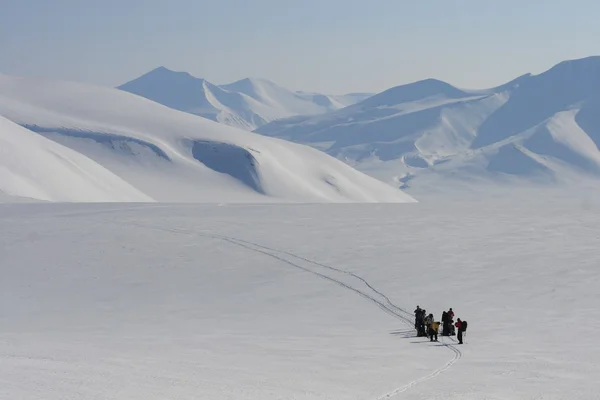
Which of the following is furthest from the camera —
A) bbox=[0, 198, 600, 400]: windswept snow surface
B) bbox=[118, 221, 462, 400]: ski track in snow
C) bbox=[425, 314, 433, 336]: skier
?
bbox=[425, 314, 433, 336]: skier

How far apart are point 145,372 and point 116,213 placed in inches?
1277

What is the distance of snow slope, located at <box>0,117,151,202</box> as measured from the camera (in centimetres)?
8212

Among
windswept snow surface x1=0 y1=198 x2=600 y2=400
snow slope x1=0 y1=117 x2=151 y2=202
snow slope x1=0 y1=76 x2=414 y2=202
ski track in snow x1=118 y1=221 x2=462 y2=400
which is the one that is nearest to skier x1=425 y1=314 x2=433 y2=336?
windswept snow surface x1=0 y1=198 x2=600 y2=400

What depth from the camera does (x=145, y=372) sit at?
16.3m

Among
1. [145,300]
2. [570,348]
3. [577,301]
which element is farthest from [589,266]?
[145,300]

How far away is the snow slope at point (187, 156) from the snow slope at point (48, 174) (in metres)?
10.4

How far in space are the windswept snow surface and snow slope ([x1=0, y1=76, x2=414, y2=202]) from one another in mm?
68526

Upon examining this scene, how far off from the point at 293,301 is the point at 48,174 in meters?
67.2

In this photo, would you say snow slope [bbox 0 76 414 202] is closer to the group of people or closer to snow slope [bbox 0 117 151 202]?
snow slope [bbox 0 117 151 202]

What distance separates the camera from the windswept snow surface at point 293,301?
16.4 metres

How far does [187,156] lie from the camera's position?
438 ft

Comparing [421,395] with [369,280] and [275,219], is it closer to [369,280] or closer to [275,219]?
[369,280]

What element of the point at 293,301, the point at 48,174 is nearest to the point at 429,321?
the point at 293,301

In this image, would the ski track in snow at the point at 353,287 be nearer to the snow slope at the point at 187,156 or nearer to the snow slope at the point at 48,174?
the snow slope at the point at 48,174
